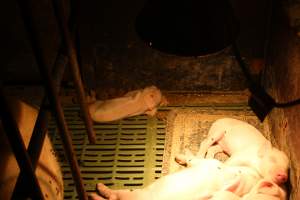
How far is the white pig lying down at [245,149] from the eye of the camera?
8.55 ft

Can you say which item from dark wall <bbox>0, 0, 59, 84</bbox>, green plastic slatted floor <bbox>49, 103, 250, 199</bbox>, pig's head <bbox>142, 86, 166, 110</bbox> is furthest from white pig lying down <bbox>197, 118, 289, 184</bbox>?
dark wall <bbox>0, 0, 59, 84</bbox>

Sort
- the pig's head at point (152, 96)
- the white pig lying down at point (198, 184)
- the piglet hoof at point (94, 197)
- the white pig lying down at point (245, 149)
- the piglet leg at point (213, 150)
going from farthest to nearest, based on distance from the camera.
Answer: the pig's head at point (152, 96) < the piglet leg at point (213, 150) < the piglet hoof at point (94, 197) < the white pig lying down at point (245, 149) < the white pig lying down at point (198, 184)

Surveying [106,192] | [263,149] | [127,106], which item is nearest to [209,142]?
[263,149]

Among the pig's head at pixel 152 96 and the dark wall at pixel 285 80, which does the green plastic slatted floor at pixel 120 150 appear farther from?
the dark wall at pixel 285 80

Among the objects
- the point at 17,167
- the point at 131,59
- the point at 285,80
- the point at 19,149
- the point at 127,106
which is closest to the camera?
the point at 19,149

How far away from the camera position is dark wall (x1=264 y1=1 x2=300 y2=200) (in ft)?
8.44

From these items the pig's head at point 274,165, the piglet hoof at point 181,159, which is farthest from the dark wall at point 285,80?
the piglet hoof at point 181,159

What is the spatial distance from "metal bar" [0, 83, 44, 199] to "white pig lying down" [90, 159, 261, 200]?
861 mm

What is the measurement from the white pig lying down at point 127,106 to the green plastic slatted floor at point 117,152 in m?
0.06

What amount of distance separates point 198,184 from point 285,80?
956 millimetres

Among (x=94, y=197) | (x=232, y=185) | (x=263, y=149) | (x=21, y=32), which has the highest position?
(x=21, y=32)

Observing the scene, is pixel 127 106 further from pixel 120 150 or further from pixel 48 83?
pixel 48 83

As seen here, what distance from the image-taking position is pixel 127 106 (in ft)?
11.3

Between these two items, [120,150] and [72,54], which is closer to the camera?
[72,54]
